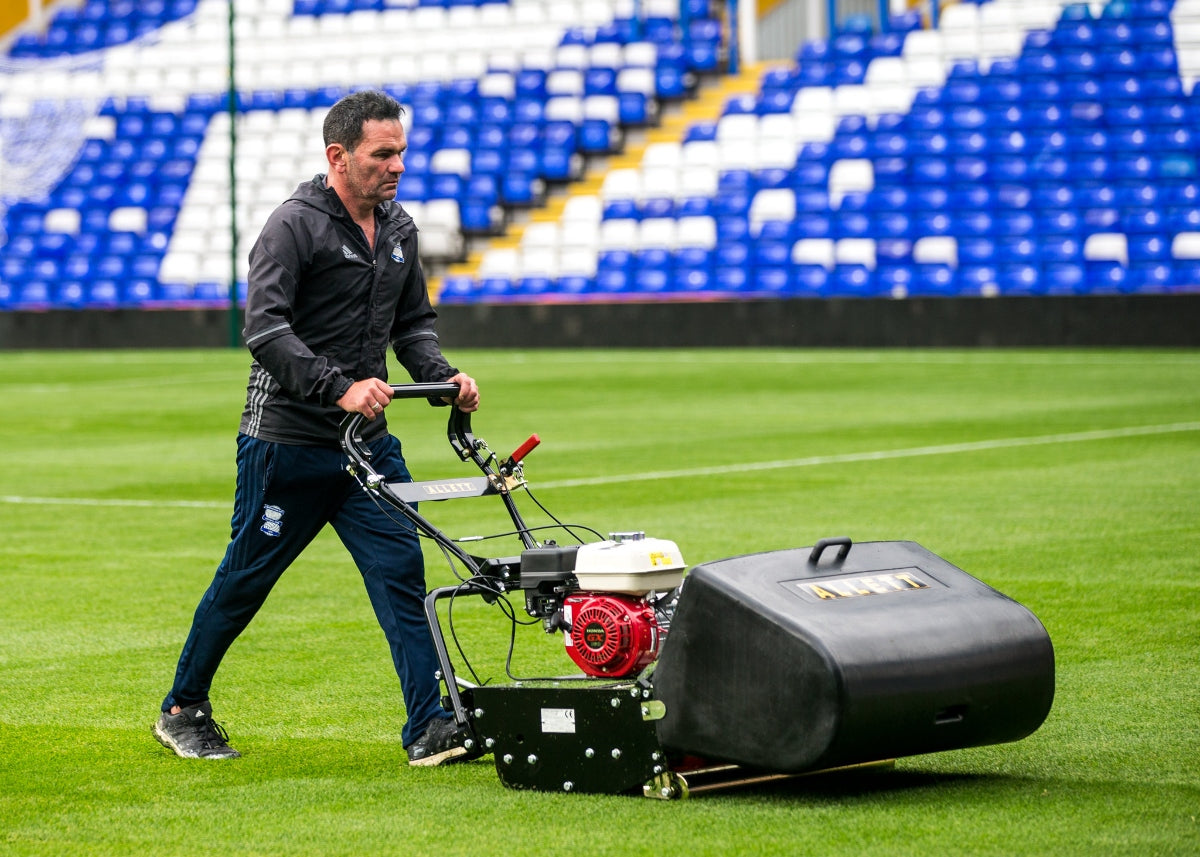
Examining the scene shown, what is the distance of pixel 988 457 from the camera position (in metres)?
14.1

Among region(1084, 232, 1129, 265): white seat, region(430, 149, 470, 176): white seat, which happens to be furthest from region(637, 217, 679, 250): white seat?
region(1084, 232, 1129, 265): white seat

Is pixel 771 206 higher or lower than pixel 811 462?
higher

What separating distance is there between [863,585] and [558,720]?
0.86 meters

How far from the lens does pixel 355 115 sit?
17.9 feet

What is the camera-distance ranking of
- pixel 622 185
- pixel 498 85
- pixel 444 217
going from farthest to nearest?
pixel 498 85, pixel 444 217, pixel 622 185

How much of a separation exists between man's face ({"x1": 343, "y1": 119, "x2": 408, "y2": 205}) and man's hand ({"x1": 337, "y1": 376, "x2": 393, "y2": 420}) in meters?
0.62

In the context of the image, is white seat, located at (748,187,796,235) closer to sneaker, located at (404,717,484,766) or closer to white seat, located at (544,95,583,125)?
white seat, located at (544,95,583,125)

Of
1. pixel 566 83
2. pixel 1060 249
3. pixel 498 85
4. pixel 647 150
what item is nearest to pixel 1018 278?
pixel 1060 249

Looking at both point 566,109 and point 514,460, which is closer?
point 514,460

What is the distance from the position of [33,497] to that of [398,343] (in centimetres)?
751

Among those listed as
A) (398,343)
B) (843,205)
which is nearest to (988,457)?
(398,343)

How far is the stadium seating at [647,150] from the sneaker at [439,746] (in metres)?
23.6

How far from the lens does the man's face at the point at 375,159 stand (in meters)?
5.47

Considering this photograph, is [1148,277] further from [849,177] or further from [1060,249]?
[849,177]
